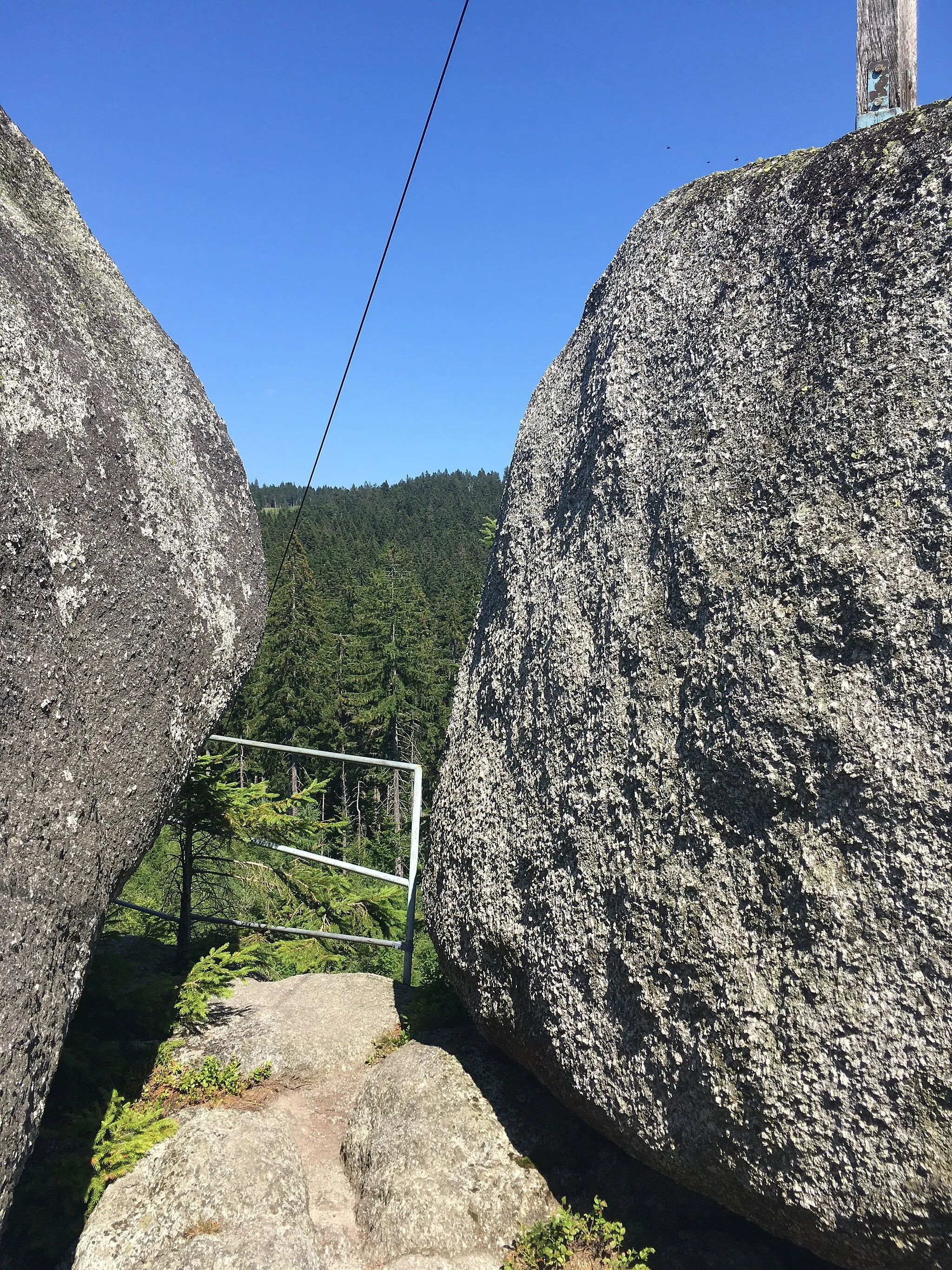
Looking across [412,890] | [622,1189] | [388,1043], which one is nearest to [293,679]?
[412,890]

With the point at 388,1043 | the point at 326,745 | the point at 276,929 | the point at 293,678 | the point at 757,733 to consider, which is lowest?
the point at 326,745

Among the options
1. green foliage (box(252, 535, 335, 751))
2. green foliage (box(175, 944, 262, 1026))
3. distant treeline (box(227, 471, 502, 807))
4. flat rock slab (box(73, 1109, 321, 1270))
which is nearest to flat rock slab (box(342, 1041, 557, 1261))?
flat rock slab (box(73, 1109, 321, 1270))

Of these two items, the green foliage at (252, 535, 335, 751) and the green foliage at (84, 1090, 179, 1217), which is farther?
the green foliage at (252, 535, 335, 751)

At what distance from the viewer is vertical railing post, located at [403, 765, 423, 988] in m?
4.74

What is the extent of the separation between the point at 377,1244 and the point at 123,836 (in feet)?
6.01

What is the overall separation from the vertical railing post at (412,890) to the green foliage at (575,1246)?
5.57ft

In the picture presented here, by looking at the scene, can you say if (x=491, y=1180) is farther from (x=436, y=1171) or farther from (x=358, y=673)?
(x=358, y=673)

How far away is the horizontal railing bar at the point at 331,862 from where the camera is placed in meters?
4.64

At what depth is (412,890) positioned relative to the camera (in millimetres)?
4793

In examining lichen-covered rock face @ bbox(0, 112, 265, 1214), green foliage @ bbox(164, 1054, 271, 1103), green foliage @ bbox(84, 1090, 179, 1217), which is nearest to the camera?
lichen-covered rock face @ bbox(0, 112, 265, 1214)

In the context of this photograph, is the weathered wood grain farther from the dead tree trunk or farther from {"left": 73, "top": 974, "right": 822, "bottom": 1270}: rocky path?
the dead tree trunk

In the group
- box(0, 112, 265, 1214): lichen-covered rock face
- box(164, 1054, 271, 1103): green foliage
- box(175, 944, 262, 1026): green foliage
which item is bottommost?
box(164, 1054, 271, 1103): green foliage

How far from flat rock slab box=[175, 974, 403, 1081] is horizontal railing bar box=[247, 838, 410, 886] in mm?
657

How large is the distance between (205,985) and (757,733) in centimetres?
319
